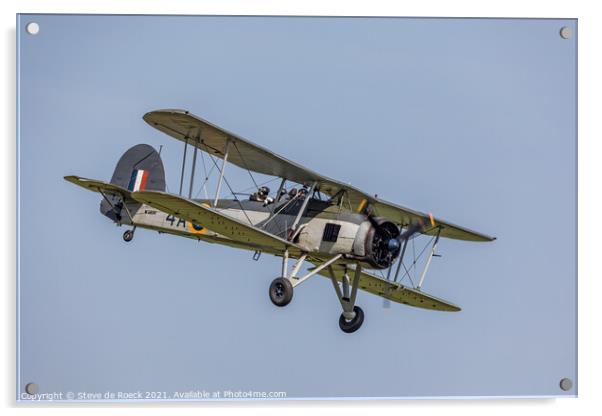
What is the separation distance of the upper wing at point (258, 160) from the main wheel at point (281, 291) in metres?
1.38

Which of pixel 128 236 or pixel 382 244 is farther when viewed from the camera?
pixel 128 236

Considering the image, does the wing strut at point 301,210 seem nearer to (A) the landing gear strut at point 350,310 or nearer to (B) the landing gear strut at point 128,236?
(A) the landing gear strut at point 350,310

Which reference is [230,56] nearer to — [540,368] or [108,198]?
[108,198]

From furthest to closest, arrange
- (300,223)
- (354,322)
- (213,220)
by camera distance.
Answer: (354,322) → (300,223) → (213,220)

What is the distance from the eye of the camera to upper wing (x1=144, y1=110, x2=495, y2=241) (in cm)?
1434

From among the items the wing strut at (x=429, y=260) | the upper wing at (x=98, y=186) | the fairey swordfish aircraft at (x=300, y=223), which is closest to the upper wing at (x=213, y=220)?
the fairey swordfish aircraft at (x=300, y=223)

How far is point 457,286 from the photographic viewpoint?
15141mm

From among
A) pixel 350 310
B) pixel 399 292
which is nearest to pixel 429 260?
pixel 399 292

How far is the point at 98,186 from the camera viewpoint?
15.7 metres

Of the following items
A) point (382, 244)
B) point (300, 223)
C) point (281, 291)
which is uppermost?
point (300, 223)

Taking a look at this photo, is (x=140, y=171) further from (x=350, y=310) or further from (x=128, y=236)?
(x=350, y=310)

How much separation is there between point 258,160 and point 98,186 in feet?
6.76

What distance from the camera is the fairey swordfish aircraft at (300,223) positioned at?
14367mm

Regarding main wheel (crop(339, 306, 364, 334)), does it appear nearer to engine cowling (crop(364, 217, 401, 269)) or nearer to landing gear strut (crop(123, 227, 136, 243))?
engine cowling (crop(364, 217, 401, 269))
